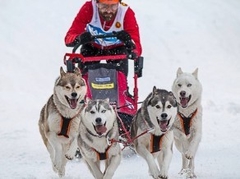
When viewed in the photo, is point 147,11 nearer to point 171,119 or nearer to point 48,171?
point 48,171

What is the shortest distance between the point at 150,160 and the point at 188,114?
2.68 feet

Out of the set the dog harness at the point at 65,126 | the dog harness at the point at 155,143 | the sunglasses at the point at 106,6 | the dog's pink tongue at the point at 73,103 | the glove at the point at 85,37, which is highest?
the sunglasses at the point at 106,6

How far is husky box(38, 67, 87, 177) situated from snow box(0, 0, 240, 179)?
105 cm

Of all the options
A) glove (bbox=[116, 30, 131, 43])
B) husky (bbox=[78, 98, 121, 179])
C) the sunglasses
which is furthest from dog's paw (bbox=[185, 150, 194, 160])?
→ the sunglasses

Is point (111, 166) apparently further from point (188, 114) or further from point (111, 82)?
point (111, 82)

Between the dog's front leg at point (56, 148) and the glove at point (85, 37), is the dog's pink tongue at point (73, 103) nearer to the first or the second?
the dog's front leg at point (56, 148)

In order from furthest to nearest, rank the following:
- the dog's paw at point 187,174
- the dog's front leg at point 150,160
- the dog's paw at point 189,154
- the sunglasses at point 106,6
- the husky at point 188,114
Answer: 1. the sunglasses at point 106,6
2. the dog's paw at point 187,174
3. the husky at point 188,114
4. the dog's paw at point 189,154
5. the dog's front leg at point 150,160

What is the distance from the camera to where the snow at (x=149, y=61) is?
23.5 ft

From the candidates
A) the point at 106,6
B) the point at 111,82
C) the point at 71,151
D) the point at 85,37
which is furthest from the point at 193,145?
the point at 106,6

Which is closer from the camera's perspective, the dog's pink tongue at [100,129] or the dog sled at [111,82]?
the dog's pink tongue at [100,129]

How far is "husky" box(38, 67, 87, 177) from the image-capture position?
16.5 feet

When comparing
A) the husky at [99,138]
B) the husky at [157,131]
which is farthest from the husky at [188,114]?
the husky at [99,138]

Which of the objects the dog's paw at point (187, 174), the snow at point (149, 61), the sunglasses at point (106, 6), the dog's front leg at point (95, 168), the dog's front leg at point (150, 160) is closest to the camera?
the dog's front leg at point (150, 160)

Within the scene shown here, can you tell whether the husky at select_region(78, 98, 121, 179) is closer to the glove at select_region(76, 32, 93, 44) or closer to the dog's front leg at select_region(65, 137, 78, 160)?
the dog's front leg at select_region(65, 137, 78, 160)
